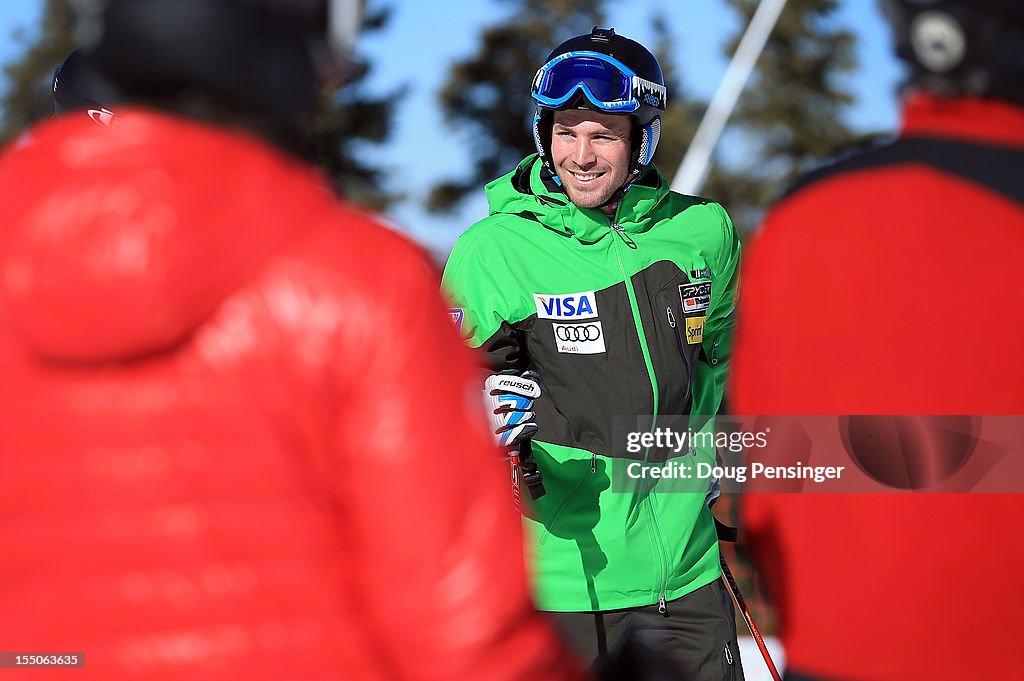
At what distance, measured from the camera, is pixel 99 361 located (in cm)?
162

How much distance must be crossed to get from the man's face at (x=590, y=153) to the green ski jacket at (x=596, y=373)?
73 millimetres

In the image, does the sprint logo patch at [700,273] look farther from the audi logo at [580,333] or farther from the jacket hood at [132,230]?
the jacket hood at [132,230]

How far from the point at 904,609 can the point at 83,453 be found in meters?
1.29

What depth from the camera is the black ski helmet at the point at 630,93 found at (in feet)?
13.8

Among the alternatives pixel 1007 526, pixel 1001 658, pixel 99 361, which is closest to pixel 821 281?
pixel 1007 526

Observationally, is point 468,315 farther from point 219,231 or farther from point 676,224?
point 219,231

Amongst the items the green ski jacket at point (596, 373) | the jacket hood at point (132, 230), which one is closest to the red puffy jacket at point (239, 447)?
the jacket hood at point (132, 230)

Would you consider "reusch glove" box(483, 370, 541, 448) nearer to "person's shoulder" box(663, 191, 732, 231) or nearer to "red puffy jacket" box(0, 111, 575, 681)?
"person's shoulder" box(663, 191, 732, 231)

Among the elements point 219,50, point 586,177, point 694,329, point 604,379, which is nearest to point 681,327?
point 694,329

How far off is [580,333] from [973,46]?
6.46 ft

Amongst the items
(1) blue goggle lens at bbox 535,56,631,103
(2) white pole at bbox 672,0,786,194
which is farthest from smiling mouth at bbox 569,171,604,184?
(2) white pole at bbox 672,0,786,194

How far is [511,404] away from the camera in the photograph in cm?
382

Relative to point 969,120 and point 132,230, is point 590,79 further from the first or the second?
point 132,230

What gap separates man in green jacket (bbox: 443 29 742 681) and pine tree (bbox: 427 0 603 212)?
29.7m
